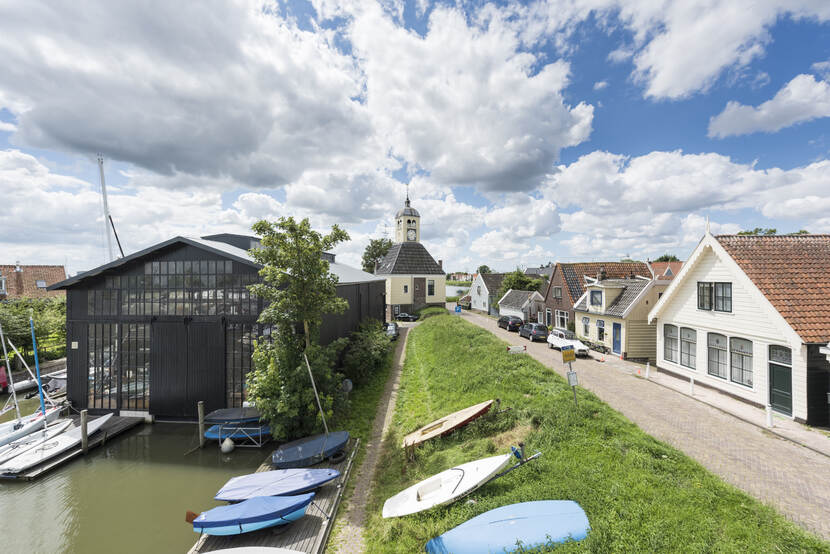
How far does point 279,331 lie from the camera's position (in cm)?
1348

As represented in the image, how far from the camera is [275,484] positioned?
31.1 feet

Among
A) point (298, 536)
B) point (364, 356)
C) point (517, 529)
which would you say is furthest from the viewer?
point (364, 356)

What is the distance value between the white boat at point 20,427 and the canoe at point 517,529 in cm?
1815

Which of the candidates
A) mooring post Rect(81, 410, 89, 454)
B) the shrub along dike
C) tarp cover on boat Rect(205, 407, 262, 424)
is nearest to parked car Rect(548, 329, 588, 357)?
the shrub along dike

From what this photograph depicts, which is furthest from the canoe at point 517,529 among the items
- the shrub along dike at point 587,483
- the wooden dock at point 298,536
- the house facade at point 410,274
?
the house facade at point 410,274

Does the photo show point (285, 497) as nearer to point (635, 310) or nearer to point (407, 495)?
point (407, 495)

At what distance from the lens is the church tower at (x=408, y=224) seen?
54281 mm

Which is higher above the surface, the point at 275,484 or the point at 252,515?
the point at 252,515

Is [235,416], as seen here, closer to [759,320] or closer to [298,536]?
[298,536]

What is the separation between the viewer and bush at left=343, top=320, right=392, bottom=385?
786 inches

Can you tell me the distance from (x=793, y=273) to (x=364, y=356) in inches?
775

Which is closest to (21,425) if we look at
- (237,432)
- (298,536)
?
(237,432)

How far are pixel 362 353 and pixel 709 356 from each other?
677 inches

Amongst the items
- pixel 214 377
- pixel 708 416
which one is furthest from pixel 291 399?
pixel 708 416
